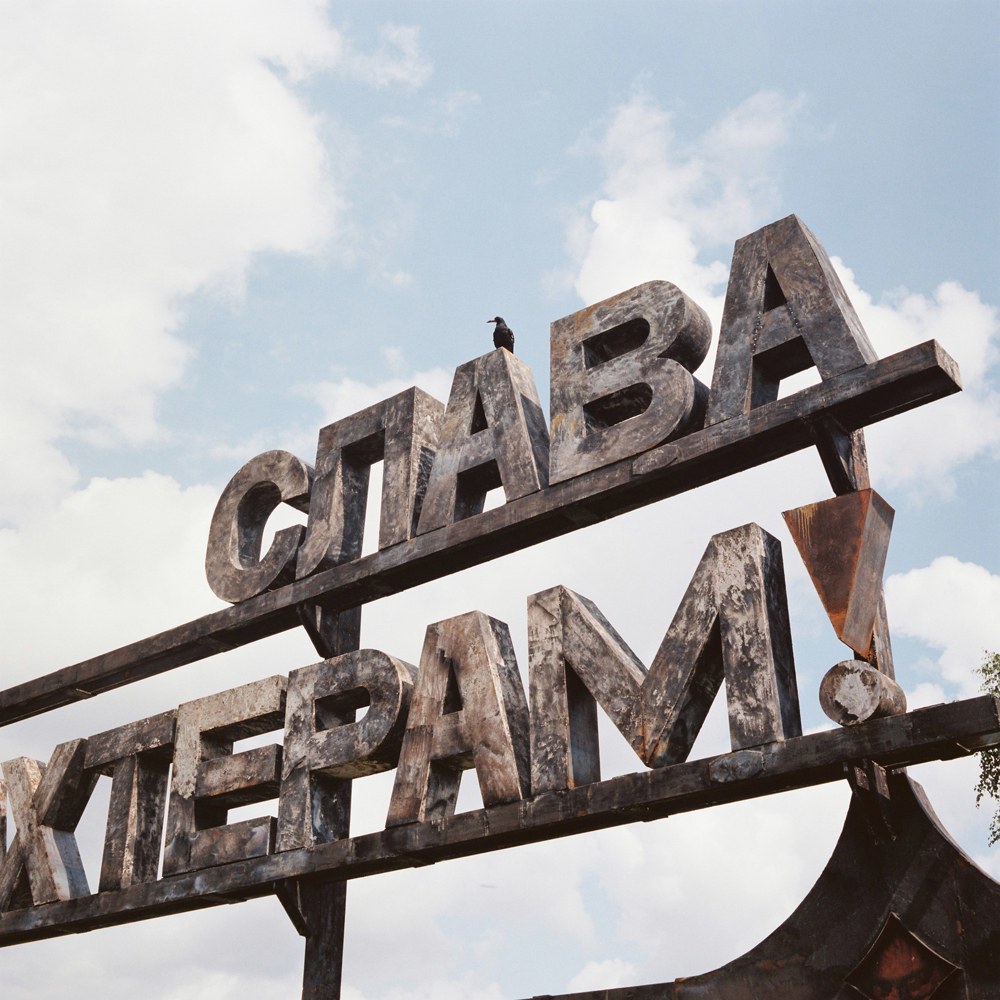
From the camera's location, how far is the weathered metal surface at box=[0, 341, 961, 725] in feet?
21.4

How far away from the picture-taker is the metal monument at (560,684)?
5.79 meters

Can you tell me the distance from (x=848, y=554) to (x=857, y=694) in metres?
0.78

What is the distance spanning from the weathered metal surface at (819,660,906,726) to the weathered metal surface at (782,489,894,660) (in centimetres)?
21

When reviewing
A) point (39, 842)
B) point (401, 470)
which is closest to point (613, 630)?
point (401, 470)

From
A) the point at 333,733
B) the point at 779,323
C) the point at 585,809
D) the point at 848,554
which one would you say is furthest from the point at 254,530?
the point at 848,554

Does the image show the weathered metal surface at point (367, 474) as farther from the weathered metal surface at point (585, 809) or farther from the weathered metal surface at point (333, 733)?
the weathered metal surface at point (585, 809)

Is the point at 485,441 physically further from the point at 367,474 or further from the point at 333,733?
the point at 333,733

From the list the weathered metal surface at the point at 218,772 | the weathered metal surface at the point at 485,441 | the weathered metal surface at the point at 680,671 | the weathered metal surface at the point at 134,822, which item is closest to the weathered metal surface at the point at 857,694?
the weathered metal surface at the point at 680,671

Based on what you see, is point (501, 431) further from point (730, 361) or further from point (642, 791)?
point (642, 791)

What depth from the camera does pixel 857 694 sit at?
5789 millimetres

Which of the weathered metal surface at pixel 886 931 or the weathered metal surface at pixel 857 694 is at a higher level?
the weathered metal surface at pixel 857 694

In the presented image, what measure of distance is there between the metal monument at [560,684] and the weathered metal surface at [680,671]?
18mm

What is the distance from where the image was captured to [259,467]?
32.8ft

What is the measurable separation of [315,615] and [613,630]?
8.45 feet
